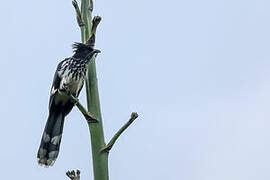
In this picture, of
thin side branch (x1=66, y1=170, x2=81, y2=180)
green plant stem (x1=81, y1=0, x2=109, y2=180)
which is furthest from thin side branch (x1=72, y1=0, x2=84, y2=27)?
thin side branch (x1=66, y1=170, x2=81, y2=180)

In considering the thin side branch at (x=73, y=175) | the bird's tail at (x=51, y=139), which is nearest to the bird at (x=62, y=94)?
the bird's tail at (x=51, y=139)

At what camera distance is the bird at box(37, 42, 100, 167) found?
497 cm

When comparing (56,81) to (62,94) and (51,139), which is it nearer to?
(62,94)

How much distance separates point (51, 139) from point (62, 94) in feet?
1.66

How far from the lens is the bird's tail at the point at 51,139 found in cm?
450

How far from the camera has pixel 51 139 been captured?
5.00m

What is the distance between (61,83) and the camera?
6.02m

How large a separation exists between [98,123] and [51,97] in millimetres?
3024

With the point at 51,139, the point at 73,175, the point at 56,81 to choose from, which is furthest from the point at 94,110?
the point at 56,81

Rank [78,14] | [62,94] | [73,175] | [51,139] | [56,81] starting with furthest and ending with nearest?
[56,81] < [62,94] < [51,139] < [78,14] < [73,175]

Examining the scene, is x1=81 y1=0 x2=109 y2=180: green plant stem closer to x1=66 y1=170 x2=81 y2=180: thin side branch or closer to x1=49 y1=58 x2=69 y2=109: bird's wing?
x1=66 y1=170 x2=81 y2=180: thin side branch

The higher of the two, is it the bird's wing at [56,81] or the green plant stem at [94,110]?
the bird's wing at [56,81]

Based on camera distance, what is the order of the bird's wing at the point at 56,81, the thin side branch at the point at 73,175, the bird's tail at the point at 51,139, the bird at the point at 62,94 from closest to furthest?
the thin side branch at the point at 73,175 → the bird's tail at the point at 51,139 → the bird at the point at 62,94 → the bird's wing at the point at 56,81

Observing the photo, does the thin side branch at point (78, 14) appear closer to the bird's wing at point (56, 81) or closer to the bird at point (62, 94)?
the bird at point (62, 94)
